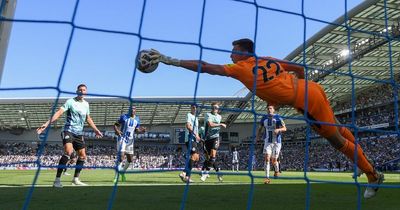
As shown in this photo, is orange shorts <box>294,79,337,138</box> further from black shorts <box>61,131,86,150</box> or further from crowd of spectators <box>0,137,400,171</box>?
crowd of spectators <box>0,137,400,171</box>

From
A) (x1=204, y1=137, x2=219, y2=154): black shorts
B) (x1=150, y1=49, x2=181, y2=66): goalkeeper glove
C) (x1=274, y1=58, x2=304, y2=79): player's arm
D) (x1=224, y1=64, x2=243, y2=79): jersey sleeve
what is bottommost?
(x1=204, y1=137, x2=219, y2=154): black shorts

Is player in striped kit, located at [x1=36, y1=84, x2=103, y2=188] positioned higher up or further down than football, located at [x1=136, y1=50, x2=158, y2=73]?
further down

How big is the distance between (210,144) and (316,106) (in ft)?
16.7

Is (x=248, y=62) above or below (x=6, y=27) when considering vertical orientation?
above

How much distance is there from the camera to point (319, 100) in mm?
3695

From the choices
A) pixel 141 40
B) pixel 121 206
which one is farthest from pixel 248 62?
pixel 121 206

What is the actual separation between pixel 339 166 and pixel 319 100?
98.4 feet

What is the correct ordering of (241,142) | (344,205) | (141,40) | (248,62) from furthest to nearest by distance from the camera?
(241,142)
(344,205)
(248,62)
(141,40)

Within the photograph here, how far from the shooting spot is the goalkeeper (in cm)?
349

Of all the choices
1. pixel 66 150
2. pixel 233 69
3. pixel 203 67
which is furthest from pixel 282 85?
pixel 66 150

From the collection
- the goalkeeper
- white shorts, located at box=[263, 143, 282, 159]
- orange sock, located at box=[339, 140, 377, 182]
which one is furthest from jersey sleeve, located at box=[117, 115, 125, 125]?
orange sock, located at box=[339, 140, 377, 182]

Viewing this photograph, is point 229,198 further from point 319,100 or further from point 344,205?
point 319,100

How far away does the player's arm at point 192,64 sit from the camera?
307 cm

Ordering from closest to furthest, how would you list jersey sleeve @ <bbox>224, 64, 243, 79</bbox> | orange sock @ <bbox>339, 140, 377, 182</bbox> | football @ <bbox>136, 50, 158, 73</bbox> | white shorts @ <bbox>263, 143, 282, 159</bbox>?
1. football @ <bbox>136, 50, 158, 73</bbox>
2. jersey sleeve @ <bbox>224, 64, 243, 79</bbox>
3. orange sock @ <bbox>339, 140, 377, 182</bbox>
4. white shorts @ <bbox>263, 143, 282, 159</bbox>
